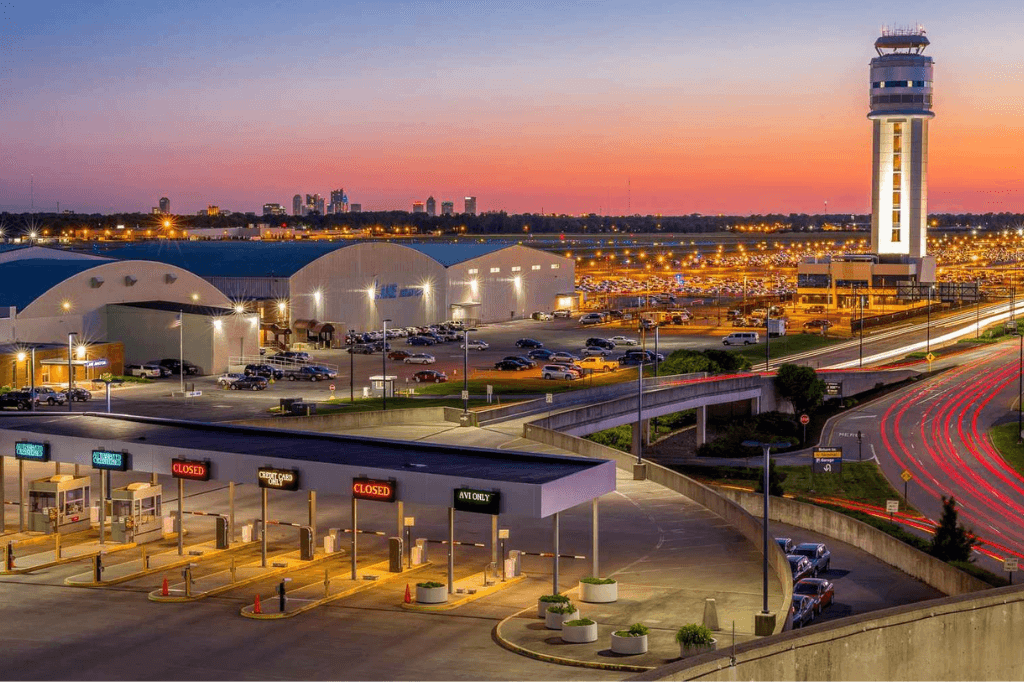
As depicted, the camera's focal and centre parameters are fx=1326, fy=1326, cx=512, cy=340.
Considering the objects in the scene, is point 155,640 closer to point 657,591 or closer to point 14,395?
point 657,591

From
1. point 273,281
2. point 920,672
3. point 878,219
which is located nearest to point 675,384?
point 273,281

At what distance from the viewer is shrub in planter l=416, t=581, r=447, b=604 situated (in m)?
29.7

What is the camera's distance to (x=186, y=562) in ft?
111

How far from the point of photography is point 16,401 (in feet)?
227

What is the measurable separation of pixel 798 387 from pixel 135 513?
5633cm

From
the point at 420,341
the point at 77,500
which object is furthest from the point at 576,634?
the point at 420,341

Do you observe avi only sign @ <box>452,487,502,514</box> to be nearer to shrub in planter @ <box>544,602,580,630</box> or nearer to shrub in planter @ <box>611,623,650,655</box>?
shrub in planter @ <box>544,602,580,630</box>

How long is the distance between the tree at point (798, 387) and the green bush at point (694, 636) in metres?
61.1

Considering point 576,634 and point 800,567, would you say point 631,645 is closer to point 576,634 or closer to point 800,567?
point 576,634

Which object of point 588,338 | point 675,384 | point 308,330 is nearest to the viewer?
point 675,384

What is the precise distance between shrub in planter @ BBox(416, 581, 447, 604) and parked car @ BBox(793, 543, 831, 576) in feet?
52.1

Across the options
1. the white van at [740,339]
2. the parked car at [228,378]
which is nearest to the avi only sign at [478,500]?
the parked car at [228,378]

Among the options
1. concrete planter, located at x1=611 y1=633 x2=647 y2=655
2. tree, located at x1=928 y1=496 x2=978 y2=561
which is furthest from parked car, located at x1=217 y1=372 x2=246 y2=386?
concrete planter, located at x1=611 y1=633 x2=647 y2=655

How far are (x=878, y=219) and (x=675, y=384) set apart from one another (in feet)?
334
